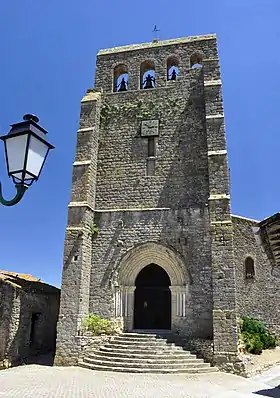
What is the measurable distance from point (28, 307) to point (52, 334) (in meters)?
2.91

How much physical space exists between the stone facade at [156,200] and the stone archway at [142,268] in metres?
0.04

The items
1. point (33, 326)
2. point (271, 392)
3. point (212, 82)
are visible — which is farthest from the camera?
point (212, 82)

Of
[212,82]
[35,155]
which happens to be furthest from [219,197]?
[35,155]

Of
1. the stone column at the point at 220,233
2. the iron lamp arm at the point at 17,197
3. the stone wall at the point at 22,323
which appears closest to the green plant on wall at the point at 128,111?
the stone column at the point at 220,233

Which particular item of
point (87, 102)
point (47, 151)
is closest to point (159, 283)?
point (87, 102)

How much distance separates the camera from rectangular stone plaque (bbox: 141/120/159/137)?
616 inches

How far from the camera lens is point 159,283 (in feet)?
48.1

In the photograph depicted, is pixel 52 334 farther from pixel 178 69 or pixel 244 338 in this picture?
pixel 178 69

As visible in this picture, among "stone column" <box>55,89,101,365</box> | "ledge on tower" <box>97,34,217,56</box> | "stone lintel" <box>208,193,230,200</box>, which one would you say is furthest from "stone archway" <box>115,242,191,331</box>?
"ledge on tower" <box>97,34,217,56</box>

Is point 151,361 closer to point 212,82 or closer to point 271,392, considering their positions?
point 271,392

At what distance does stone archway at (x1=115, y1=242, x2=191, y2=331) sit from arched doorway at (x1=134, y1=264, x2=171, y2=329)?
2.66 feet

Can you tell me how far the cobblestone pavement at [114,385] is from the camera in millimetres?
8266

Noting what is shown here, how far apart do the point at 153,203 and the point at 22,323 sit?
6.88m

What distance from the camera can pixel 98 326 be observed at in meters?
12.7
